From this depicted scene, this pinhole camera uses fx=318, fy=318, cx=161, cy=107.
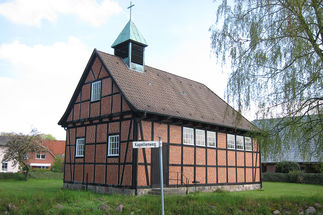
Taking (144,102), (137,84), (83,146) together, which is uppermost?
(137,84)

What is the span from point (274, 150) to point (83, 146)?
12010 mm

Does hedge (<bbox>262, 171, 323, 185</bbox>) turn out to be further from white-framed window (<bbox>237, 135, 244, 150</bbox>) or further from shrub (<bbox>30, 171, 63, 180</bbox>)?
shrub (<bbox>30, 171, 63, 180</bbox>)

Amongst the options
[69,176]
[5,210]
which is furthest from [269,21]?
[69,176]

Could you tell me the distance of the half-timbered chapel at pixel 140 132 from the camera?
1527cm

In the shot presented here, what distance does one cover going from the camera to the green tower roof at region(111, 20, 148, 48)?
63.2 ft

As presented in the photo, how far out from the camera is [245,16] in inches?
390

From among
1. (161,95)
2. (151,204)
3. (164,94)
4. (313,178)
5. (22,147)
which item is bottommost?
(313,178)

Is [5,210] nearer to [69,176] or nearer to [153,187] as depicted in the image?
[153,187]

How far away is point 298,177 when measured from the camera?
90.6 ft

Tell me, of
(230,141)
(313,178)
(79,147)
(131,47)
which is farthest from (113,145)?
(313,178)

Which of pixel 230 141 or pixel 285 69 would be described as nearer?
pixel 285 69


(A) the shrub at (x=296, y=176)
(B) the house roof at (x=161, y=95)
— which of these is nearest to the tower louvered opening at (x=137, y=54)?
(B) the house roof at (x=161, y=95)

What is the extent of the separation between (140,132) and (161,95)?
3758 mm

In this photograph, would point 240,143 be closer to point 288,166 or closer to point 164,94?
point 164,94
